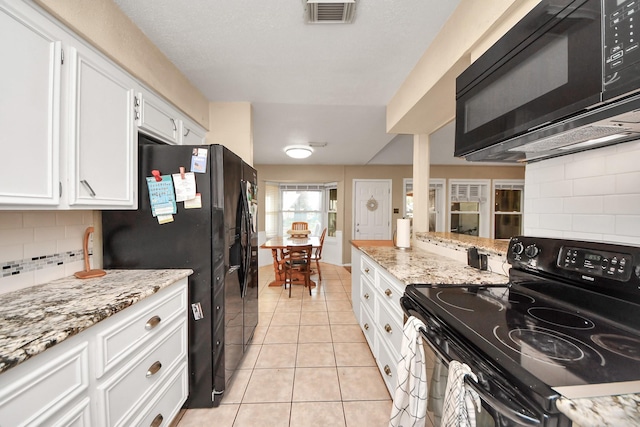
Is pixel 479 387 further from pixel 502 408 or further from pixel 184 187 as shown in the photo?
pixel 184 187

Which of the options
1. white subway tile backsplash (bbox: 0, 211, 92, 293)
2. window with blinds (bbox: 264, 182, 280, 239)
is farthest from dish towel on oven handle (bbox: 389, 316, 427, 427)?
window with blinds (bbox: 264, 182, 280, 239)

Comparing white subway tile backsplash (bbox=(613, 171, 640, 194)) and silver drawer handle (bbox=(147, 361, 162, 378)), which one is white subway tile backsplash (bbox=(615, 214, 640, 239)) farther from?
silver drawer handle (bbox=(147, 361, 162, 378))

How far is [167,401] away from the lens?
4.38ft

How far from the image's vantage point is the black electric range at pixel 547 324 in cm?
53

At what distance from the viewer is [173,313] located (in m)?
1.38

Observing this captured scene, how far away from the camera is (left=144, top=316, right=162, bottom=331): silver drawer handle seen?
1.18 m

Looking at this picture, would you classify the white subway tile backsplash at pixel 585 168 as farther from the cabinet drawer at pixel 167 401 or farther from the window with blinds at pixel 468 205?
the window with blinds at pixel 468 205

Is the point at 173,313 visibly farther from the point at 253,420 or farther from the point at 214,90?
the point at 214,90

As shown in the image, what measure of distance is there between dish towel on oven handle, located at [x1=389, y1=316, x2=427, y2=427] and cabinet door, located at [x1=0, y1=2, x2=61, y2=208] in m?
1.53

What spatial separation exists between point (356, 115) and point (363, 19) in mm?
1407

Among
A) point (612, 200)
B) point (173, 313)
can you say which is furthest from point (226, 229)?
point (612, 200)

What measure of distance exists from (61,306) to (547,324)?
1719mm

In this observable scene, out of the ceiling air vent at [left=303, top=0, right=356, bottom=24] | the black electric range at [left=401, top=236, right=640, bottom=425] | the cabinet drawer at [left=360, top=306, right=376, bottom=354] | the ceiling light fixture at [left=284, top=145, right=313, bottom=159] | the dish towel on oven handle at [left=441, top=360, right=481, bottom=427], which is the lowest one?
the cabinet drawer at [left=360, top=306, right=376, bottom=354]

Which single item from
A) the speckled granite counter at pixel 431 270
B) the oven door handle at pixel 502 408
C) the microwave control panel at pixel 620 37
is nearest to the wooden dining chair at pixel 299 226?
the speckled granite counter at pixel 431 270
